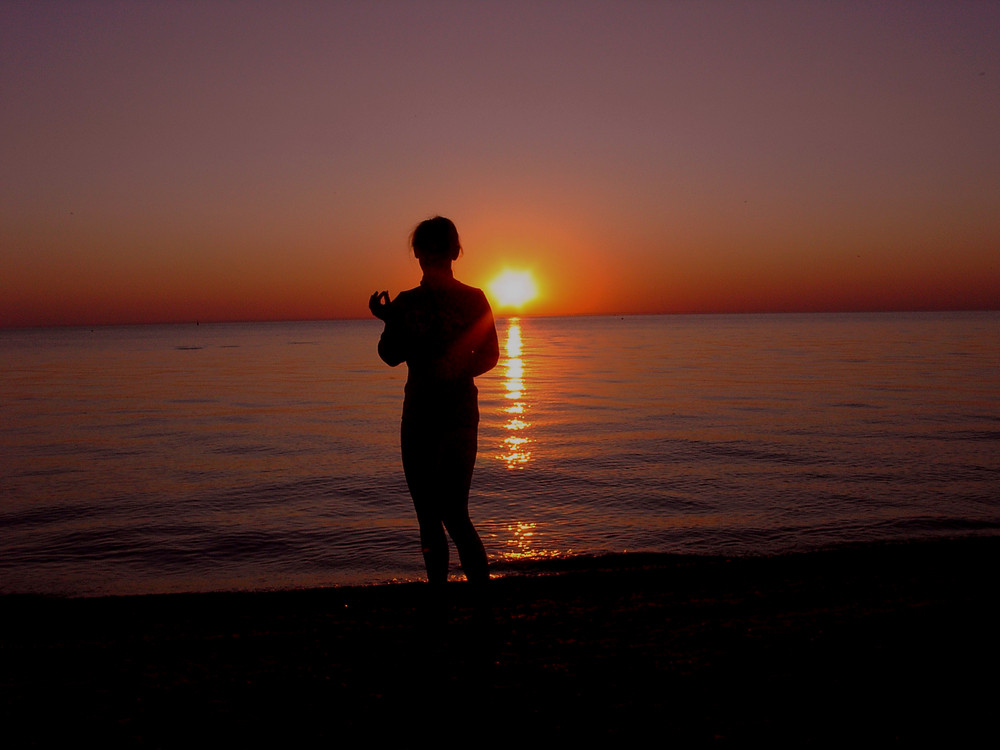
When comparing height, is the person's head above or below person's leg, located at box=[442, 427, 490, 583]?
above

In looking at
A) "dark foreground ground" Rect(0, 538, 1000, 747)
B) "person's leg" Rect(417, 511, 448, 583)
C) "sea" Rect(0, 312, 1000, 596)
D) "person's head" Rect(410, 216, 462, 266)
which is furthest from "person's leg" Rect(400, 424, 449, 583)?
"sea" Rect(0, 312, 1000, 596)

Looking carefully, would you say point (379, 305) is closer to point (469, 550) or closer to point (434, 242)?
point (434, 242)

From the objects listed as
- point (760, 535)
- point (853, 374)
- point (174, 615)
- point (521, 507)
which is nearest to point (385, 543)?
point (521, 507)

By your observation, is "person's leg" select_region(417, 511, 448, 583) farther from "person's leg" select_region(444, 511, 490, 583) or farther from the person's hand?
the person's hand

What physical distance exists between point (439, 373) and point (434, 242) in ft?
2.44

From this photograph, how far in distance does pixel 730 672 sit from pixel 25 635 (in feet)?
15.3

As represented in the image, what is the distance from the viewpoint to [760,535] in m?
7.95

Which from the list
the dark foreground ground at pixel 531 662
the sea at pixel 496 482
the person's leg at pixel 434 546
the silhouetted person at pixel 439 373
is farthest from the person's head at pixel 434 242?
the sea at pixel 496 482

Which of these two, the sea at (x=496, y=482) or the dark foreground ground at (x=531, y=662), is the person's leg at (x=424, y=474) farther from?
the sea at (x=496, y=482)

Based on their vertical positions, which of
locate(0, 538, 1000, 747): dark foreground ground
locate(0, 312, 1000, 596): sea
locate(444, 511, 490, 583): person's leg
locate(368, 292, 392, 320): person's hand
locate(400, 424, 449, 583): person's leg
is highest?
locate(368, 292, 392, 320): person's hand

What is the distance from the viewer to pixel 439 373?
3.79 meters

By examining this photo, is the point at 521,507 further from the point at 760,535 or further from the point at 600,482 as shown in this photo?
the point at 760,535

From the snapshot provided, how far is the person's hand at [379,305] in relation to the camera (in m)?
3.80

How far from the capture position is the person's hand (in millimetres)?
3799
